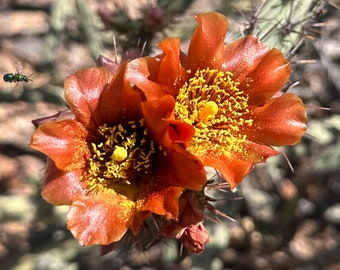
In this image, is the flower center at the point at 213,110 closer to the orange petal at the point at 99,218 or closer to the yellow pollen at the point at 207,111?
the yellow pollen at the point at 207,111

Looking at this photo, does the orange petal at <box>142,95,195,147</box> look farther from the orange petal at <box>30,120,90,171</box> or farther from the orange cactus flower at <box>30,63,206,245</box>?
the orange petal at <box>30,120,90,171</box>

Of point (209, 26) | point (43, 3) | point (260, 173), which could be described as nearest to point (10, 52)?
point (43, 3)

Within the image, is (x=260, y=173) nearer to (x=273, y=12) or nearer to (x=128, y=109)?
(x=273, y=12)

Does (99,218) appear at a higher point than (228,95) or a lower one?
lower

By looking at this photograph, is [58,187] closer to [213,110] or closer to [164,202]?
[164,202]

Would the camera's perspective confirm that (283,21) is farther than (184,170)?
Yes

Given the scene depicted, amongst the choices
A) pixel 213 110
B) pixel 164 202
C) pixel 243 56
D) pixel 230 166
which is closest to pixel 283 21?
pixel 243 56

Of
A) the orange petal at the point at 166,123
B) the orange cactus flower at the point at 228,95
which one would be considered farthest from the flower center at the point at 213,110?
the orange petal at the point at 166,123
